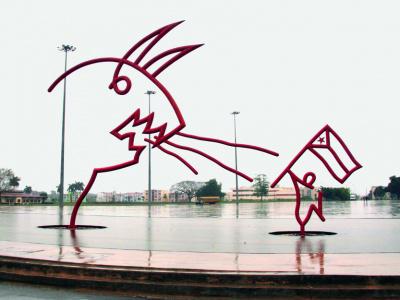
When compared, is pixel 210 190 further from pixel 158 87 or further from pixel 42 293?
pixel 42 293

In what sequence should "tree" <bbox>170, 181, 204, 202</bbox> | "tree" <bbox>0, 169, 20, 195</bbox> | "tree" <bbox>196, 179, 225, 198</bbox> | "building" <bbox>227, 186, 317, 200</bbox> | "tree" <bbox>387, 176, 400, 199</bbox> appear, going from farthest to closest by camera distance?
1. "building" <bbox>227, 186, 317, 200</bbox>
2. "tree" <bbox>170, 181, 204, 202</bbox>
3. "tree" <bbox>387, 176, 400, 199</bbox>
4. "tree" <bbox>196, 179, 225, 198</bbox>
5. "tree" <bbox>0, 169, 20, 195</bbox>

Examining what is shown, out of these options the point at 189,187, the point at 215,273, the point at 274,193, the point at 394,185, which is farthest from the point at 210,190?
the point at 215,273

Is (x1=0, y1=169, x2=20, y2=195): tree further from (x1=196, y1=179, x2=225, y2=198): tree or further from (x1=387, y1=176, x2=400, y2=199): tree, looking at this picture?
(x1=387, y1=176, x2=400, y2=199): tree

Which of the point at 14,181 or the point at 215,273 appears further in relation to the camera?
the point at 14,181

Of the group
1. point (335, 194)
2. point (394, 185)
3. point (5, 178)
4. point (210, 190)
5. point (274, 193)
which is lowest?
point (335, 194)

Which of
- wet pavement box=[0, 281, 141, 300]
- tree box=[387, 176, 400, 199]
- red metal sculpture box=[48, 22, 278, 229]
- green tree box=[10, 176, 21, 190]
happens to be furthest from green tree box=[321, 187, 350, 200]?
wet pavement box=[0, 281, 141, 300]

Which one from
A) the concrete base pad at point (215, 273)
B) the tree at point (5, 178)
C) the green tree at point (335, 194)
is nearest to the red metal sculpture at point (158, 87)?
the concrete base pad at point (215, 273)

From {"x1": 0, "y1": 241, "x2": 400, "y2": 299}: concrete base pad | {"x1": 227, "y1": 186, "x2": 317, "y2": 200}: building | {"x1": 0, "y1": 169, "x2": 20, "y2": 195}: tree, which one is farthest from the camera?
{"x1": 227, "y1": 186, "x2": 317, "y2": 200}: building

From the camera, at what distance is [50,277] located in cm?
746

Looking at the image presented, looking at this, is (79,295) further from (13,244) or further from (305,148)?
(305,148)

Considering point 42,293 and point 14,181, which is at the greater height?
point 14,181

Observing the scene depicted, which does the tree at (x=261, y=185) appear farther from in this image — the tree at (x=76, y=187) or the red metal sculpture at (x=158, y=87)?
the red metal sculpture at (x=158, y=87)

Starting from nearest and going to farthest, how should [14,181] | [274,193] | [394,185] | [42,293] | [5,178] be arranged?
[42,293], [5,178], [14,181], [394,185], [274,193]

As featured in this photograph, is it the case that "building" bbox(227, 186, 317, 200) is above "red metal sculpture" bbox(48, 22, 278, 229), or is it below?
below
